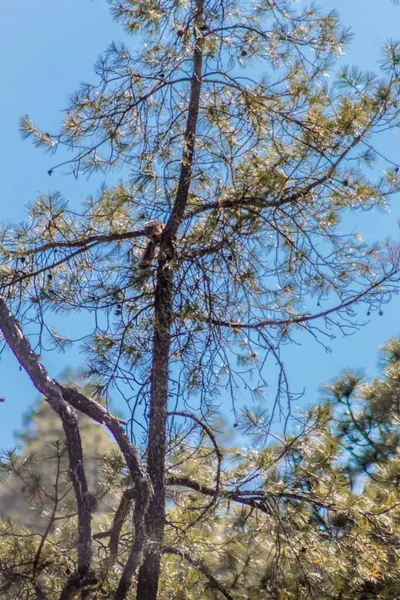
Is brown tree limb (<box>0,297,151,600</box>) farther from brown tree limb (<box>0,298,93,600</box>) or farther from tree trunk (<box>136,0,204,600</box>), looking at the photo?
tree trunk (<box>136,0,204,600</box>)

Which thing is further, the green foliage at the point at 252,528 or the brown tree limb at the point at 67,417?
the green foliage at the point at 252,528

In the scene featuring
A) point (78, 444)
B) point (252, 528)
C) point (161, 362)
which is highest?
point (161, 362)

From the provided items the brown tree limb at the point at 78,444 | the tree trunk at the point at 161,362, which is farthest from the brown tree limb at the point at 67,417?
the tree trunk at the point at 161,362

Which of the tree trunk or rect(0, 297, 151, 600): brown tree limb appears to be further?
the tree trunk

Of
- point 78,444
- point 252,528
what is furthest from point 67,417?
point 252,528

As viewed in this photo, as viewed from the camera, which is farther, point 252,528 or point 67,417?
point 252,528

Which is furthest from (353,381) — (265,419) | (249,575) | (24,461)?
(24,461)

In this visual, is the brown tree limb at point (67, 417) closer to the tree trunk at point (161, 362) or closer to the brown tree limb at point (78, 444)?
the brown tree limb at point (78, 444)

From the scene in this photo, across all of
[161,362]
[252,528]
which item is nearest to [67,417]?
[161,362]

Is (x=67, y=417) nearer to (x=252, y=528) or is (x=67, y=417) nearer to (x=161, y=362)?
(x=161, y=362)

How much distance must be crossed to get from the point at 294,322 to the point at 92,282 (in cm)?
90

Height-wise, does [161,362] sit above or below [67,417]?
above

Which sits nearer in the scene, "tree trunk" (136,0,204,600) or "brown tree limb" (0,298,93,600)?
"brown tree limb" (0,298,93,600)

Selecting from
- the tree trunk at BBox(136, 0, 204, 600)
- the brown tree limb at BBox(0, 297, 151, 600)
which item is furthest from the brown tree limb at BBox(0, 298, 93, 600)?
the tree trunk at BBox(136, 0, 204, 600)
